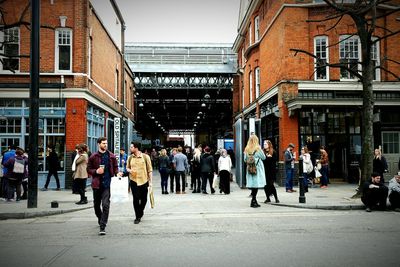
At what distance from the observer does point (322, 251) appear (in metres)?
6.14

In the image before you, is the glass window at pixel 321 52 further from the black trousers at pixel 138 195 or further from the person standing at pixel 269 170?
the black trousers at pixel 138 195

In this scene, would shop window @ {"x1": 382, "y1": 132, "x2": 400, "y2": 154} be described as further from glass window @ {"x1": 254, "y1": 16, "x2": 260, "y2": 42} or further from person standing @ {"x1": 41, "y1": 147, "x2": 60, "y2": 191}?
person standing @ {"x1": 41, "y1": 147, "x2": 60, "y2": 191}

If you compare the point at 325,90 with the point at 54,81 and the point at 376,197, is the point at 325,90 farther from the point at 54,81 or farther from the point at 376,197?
the point at 54,81

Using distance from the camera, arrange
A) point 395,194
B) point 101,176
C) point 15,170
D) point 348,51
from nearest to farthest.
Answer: point 101,176 < point 395,194 < point 15,170 < point 348,51

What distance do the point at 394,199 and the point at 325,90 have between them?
925cm

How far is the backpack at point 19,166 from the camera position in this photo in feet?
43.4

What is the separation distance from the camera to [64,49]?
18.6m

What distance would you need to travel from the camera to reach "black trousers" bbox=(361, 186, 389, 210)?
1074cm

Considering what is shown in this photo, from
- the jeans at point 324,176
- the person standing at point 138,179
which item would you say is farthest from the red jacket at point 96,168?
the jeans at point 324,176

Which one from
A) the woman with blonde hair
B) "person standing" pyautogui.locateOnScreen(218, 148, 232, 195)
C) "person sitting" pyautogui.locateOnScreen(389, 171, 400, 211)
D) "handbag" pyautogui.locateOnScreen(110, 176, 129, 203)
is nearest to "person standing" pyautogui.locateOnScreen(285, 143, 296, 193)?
"person standing" pyautogui.locateOnScreen(218, 148, 232, 195)

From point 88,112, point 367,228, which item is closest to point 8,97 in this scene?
point 88,112

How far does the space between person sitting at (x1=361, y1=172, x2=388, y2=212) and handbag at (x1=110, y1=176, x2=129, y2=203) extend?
21.8ft

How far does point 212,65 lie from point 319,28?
16624 millimetres

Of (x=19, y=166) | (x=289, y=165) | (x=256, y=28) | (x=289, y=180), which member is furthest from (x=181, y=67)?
(x=19, y=166)
